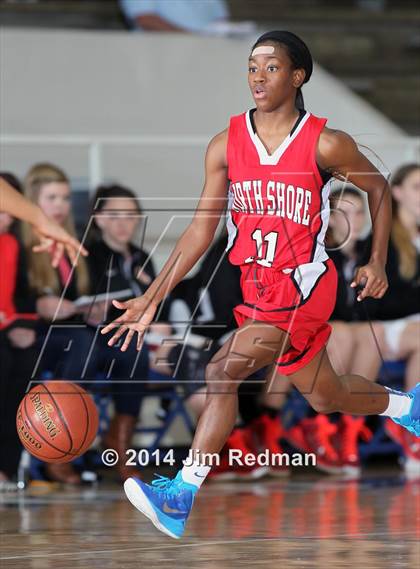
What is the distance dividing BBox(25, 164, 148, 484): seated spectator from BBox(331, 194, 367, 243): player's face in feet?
4.46

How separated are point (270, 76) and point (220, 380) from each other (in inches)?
45.6

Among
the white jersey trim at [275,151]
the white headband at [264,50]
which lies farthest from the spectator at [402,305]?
the white headband at [264,50]

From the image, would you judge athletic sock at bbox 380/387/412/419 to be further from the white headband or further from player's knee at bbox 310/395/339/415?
the white headband

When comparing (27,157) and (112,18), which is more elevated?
(112,18)

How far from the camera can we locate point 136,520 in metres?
6.69

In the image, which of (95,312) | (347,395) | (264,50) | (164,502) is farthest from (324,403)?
(95,312)

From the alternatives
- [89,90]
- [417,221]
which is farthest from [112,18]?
[417,221]

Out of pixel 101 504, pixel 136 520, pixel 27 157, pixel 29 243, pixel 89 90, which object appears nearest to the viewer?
pixel 136 520

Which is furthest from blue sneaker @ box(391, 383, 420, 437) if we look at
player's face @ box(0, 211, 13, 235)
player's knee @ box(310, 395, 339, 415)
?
player's face @ box(0, 211, 13, 235)

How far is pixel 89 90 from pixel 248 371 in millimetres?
4354

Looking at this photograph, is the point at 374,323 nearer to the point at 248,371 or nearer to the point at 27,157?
the point at 27,157

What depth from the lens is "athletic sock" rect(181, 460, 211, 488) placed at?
526 cm

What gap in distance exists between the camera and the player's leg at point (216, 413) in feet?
17.1

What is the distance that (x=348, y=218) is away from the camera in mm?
8359
